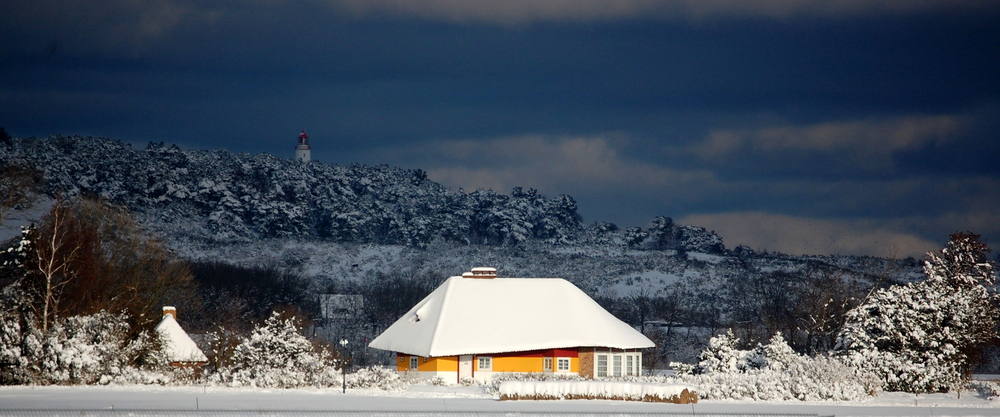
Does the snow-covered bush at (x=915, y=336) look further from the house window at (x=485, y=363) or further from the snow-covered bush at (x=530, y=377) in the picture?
the house window at (x=485, y=363)

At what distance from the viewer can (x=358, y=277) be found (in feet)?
350

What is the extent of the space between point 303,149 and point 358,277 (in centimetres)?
7025

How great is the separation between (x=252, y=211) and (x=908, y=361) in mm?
113292

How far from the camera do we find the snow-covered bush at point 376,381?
3381 centimetres

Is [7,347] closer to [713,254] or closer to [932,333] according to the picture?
[932,333]

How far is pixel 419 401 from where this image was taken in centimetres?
2925

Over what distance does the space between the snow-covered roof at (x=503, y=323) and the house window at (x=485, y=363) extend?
734mm

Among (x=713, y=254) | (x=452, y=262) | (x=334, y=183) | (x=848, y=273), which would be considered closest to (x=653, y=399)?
(x=848, y=273)

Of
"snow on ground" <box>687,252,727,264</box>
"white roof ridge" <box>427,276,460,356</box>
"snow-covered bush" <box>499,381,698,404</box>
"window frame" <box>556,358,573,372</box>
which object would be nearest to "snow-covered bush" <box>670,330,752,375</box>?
"window frame" <box>556,358,573,372</box>

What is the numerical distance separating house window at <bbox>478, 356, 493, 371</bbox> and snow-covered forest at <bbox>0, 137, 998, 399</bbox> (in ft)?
20.0

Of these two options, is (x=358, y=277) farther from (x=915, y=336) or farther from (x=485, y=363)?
(x=915, y=336)

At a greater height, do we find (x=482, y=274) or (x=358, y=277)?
(x=358, y=277)

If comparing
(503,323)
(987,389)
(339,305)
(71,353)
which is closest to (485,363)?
(503,323)

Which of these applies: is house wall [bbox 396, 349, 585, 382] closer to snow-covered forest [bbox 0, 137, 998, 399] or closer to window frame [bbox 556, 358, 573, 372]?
window frame [bbox 556, 358, 573, 372]
